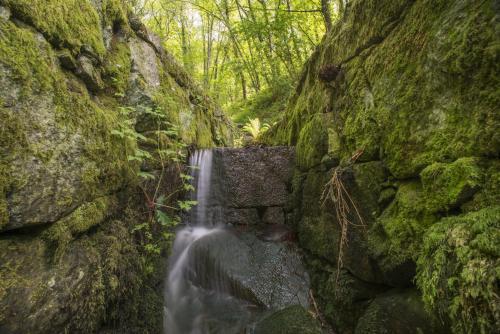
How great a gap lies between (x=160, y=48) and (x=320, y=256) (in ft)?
16.9

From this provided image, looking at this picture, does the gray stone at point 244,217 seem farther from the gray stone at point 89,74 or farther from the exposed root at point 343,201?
the gray stone at point 89,74

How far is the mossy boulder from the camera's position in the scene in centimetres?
261

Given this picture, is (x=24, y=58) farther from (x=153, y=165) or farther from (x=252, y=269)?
(x=252, y=269)

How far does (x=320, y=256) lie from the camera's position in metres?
3.45

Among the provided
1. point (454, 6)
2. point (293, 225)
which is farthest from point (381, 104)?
point (293, 225)

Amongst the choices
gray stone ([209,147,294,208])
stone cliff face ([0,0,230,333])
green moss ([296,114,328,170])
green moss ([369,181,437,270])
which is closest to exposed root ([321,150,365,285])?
green moss ([369,181,437,270])

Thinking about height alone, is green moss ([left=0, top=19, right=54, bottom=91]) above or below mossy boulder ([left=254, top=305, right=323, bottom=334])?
above

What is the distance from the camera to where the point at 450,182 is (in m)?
1.71

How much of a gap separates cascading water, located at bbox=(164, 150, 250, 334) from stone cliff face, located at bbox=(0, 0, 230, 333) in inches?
20.0

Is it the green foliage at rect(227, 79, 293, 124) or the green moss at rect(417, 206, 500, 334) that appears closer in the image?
the green moss at rect(417, 206, 500, 334)

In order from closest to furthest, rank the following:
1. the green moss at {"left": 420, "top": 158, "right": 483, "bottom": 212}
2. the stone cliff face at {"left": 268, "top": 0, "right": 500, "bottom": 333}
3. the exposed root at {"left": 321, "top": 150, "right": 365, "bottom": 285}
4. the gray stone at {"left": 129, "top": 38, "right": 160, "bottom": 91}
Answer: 1. the stone cliff face at {"left": 268, "top": 0, "right": 500, "bottom": 333}
2. the green moss at {"left": 420, "top": 158, "right": 483, "bottom": 212}
3. the exposed root at {"left": 321, "top": 150, "right": 365, "bottom": 285}
4. the gray stone at {"left": 129, "top": 38, "right": 160, "bottom": 91}

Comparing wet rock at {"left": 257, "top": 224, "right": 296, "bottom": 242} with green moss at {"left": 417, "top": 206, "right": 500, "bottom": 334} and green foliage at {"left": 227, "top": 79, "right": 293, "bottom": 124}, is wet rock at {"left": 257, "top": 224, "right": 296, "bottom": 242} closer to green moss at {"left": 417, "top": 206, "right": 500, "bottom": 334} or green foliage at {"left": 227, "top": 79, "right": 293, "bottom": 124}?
green moss at {"left": 417, "top": 206, "right": 500, "bottom": 334}

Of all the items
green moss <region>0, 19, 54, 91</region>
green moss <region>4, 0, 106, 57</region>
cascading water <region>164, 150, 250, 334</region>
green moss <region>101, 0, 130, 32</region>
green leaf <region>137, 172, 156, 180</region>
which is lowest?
cascading water <region>164, 150, 250, 334</region>

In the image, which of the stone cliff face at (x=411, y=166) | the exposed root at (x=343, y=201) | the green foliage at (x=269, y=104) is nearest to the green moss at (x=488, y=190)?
the stone cliff face at (x=411, y=166)
